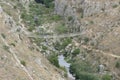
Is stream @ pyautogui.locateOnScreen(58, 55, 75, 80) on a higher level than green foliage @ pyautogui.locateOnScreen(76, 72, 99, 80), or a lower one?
lower

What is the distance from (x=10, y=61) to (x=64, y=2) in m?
73.1

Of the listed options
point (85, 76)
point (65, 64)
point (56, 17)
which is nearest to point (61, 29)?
point (56, 17)

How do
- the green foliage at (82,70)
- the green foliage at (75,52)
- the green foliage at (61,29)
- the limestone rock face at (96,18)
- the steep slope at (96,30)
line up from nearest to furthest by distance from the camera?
the green foliage at (82,70), the steep slope at (96,30), the green foliage at (75,52), the limestone rock face at (96,18), the green foliage at (61,29)

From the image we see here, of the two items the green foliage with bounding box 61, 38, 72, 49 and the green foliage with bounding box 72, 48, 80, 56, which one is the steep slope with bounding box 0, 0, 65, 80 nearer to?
the green foliage with bounding box 72, 48, 80, 56

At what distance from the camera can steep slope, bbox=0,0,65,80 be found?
2968 inches

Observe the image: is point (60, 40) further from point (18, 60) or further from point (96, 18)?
point (18, 60)

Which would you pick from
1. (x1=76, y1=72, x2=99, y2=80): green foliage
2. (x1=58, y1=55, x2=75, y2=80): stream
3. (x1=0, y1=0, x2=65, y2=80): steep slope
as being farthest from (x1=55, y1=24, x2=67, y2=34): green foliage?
(x1=76, y1=72, x2=99, y2=80): green foliage

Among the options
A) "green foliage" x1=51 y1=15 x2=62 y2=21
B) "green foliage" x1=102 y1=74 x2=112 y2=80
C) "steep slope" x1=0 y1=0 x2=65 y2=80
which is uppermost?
"steep slope" x1=0 y1=0 x2=65 y2=80

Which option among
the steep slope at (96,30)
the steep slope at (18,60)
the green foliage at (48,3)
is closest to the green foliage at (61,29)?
the steep slope at (96,30)

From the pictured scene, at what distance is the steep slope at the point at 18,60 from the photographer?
247 feet

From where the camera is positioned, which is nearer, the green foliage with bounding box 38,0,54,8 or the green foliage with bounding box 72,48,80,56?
the green foliage with bounding box 72,48,80,56

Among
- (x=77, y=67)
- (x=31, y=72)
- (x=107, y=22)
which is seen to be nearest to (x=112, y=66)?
(x=77, y=67)

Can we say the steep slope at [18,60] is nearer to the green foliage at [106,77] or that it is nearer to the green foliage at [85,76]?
the green foliage at [85,76]

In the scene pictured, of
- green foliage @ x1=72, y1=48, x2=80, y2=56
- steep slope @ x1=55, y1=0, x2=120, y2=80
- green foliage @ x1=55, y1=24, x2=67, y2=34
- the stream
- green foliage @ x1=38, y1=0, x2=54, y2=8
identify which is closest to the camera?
the stream
